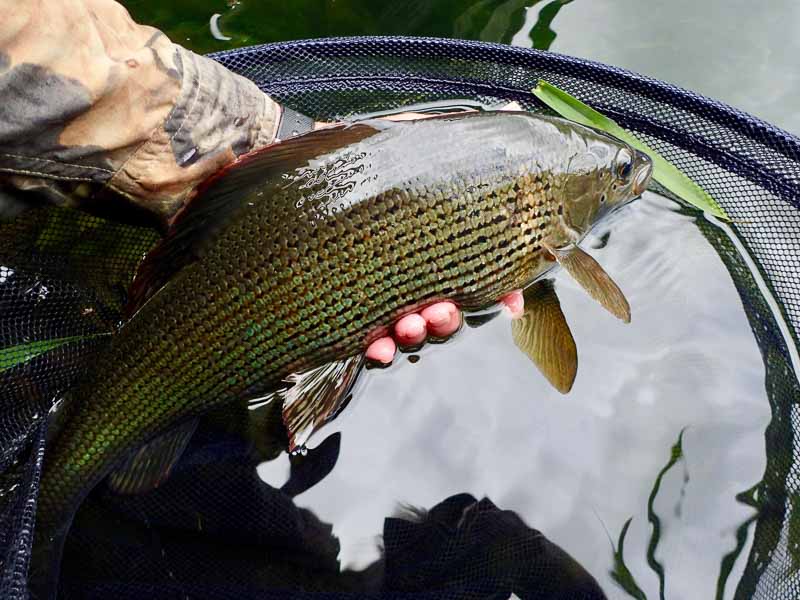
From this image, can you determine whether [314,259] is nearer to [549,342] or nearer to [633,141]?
[549,342]

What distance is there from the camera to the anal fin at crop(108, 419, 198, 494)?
7.10ft

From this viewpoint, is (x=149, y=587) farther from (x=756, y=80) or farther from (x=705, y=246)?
(x=756, y=80)

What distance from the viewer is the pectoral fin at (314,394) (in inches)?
85.8

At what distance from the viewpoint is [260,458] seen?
7.91 feet

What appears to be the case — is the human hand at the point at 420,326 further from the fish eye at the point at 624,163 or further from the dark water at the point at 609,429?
the fish eye at the point at 624,163

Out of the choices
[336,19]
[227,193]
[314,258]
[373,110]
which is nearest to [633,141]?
[373,110]

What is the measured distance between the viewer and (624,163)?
2.22 meters

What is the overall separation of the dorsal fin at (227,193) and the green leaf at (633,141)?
1070 millimetres

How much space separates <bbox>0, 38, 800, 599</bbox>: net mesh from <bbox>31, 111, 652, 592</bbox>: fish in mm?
243

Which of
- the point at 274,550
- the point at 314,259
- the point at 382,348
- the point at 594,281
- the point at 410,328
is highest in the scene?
the point at 594,281

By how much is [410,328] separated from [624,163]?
2.55 feet

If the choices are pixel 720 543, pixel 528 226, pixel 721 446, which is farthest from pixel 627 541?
pixel 528 226

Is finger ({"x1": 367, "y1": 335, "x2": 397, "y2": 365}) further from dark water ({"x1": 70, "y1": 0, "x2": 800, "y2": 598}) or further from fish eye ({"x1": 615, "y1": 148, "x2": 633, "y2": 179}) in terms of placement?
fish eye ({"x1": 615, "y1": 148, "x2": 633, "y2": 179})

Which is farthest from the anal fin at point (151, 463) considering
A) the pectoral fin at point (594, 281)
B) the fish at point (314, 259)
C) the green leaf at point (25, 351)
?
the pectoral fin at point (594, 281)
